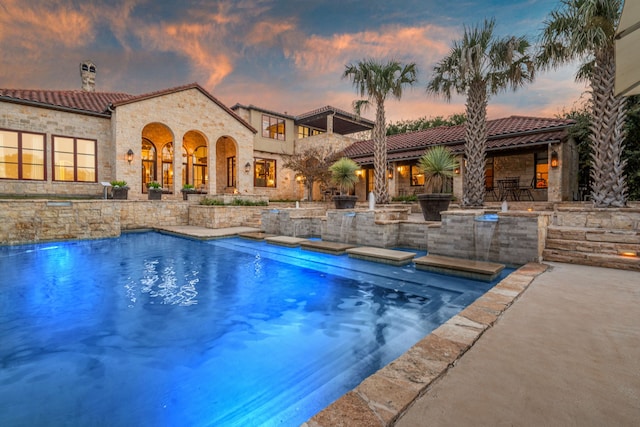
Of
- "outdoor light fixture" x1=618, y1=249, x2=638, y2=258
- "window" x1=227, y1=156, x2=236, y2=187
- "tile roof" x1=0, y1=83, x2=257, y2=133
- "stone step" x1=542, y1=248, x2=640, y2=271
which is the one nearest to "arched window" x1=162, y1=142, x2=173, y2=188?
"window" x1=227, y1=156, x2=236, y2=187

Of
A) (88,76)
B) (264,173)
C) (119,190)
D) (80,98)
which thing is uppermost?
(88,76)

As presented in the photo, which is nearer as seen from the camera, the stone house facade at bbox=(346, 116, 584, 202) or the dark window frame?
the stone house facade at bbox=(346, 116, 584, 202)

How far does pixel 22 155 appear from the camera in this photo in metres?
12.1

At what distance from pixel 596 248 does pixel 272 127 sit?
61.6ft

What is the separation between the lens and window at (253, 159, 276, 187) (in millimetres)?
19328

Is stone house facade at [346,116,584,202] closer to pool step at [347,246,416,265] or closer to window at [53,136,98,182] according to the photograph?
pool step at [347,246,416,265]

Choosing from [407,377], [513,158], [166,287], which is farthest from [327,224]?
[513,158]

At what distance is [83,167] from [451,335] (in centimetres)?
1701

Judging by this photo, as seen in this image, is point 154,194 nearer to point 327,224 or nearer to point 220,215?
point 220,215

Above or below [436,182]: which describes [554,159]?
above

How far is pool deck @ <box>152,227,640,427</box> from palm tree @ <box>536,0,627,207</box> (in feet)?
22.5

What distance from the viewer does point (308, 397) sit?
6.28 ft

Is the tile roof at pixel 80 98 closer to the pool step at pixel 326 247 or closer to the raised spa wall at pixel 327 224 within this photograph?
the raised spa wall at pixel 327 224

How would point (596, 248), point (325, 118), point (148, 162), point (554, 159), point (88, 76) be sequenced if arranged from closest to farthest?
point (596, 248) → point (554, 159) → point (148, 162) → point (88, 76) → point (325, 118)
